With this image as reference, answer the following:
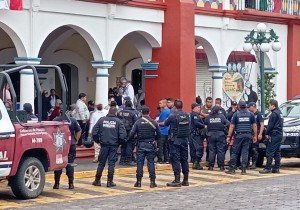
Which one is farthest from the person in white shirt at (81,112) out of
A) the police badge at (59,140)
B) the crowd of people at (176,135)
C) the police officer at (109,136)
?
the police badge at (59,140)

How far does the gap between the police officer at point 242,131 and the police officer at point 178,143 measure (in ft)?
8.98

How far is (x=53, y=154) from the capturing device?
50.7 feet

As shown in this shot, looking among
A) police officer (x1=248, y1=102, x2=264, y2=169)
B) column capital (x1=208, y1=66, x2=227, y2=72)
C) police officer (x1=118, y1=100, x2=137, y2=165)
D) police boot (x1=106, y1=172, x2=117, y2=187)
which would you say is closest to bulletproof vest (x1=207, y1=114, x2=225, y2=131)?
police officer (x1=248, y1=102, x2=264, y2=169)

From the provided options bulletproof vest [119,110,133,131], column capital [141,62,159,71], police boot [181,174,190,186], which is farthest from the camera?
column capital [141,62,159,71]

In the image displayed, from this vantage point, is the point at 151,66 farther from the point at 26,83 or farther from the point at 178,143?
the point at 178,143

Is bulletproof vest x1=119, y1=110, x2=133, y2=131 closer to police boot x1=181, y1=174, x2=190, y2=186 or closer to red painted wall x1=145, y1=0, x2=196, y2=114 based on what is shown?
police boot x1=181, y1=174, x2=190, y2=186

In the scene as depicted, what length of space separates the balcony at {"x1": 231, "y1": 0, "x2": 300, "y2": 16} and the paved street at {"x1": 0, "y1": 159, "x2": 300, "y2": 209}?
11.1m

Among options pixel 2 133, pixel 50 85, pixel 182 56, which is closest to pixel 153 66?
pixel 182 56

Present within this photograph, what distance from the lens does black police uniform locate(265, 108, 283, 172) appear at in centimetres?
1983

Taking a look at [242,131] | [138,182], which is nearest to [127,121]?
[242,131]

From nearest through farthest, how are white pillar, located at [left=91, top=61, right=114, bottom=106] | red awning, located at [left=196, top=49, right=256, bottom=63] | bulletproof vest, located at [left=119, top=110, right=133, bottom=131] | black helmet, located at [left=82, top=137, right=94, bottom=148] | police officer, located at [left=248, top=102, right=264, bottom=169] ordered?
black helmet, located at [left=82, top=137, right=94, bottom=148], police officer, located at [left=248, top=102, right=264, bottom=169], bulletproof vest, located at [left=119, top=110, right=133, bottom=131], white pillar, located at [left=91, top=61, right=114, bottom=106], red awning, located at [left=196, top=49, right=256, bottom=63]

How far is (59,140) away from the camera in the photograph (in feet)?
51.2

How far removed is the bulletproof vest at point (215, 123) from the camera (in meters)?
20.0

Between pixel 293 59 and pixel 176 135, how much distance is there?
52.4ft
